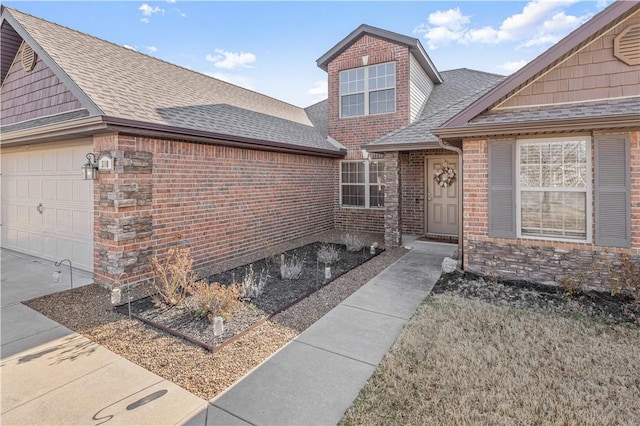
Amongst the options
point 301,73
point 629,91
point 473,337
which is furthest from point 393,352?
point 301,73

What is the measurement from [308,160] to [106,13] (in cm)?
662

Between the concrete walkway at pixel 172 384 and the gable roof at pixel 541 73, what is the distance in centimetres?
375

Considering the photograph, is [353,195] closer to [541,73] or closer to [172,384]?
[541,73]

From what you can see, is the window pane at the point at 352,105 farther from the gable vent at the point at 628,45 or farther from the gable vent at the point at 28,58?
the gable vent at the point at 28,58

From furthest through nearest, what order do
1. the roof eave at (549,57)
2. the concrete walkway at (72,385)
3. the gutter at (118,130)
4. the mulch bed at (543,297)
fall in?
the gutter at (118,130) → the roof eave at (549,57) → the mulch bed at (543,297) → the concrete walkway at (72,385)

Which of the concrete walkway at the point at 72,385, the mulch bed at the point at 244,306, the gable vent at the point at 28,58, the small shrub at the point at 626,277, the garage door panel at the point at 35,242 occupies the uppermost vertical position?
the gable vent at the point at 28,58

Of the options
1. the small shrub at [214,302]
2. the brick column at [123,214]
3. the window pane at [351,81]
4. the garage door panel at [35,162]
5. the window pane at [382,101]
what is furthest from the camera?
the window pane at [351,81]

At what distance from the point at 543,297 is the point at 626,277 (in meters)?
1.32

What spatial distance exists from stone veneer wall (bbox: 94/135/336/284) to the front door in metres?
4.26

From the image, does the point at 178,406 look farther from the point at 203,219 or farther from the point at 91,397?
the point at 203,219

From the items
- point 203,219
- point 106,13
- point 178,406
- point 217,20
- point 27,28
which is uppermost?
point 217,20

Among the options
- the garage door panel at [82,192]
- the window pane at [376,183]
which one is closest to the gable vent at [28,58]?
the garage door panel at [82,192]

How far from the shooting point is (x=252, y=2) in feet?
28.1

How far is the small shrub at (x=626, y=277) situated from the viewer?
200 inches
